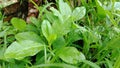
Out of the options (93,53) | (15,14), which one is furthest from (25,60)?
(15,14)

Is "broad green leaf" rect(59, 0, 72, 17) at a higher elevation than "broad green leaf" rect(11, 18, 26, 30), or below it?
higher

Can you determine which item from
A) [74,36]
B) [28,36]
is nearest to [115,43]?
[74,36]

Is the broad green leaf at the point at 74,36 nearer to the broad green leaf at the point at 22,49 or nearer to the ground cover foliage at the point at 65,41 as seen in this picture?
the ground cover foliage at the point at 65,41

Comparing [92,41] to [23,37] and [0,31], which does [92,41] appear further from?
[0,31]

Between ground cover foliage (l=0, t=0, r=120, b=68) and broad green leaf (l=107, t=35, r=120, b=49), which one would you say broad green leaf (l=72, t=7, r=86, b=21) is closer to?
ground cover foliage (l=0, t=0, r=120, b=68)

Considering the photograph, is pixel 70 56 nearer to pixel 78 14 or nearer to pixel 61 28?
pixel 61 28

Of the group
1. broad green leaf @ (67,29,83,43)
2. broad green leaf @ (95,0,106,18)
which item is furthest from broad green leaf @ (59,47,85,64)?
broad green leaf @ (95,0,106,18)
